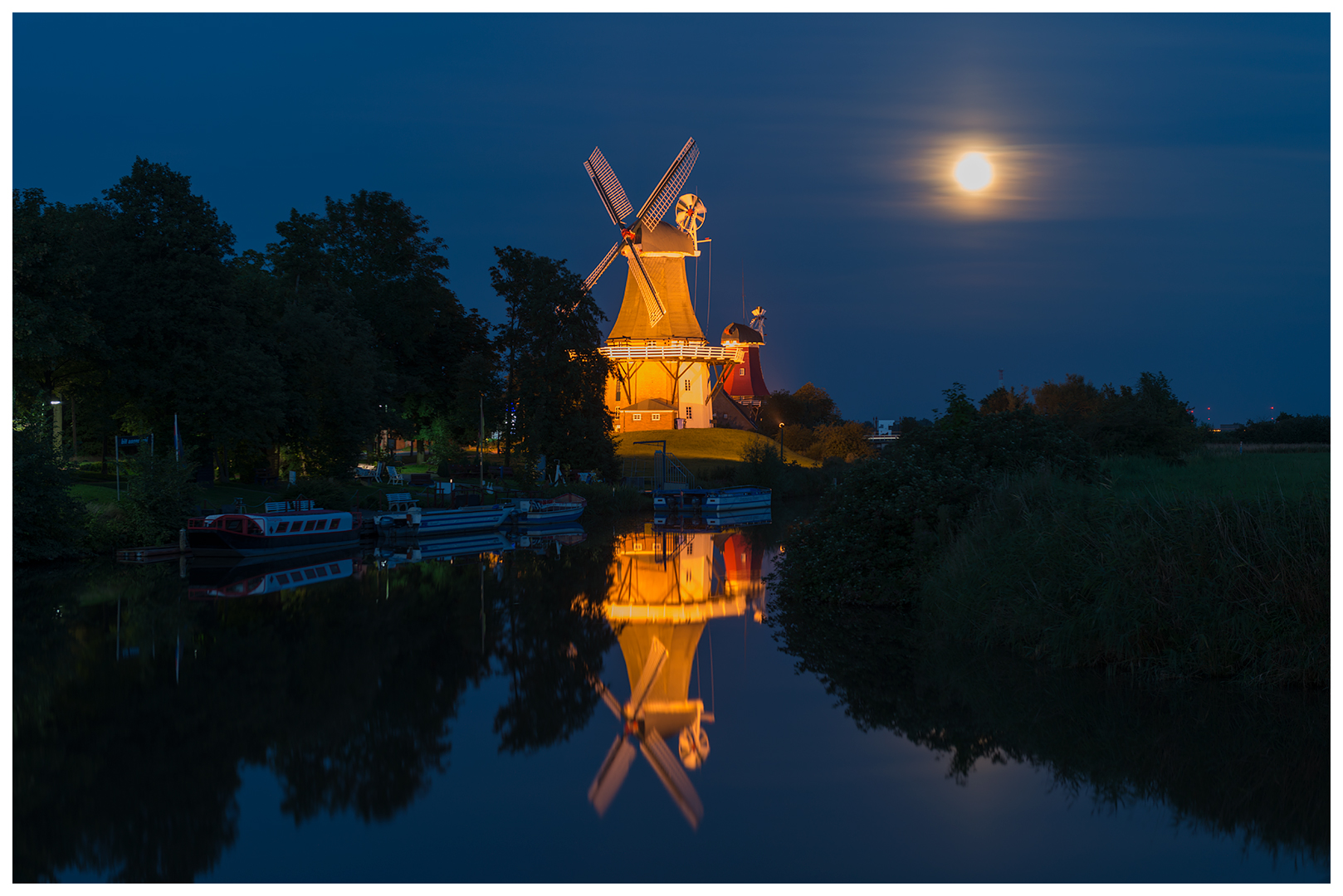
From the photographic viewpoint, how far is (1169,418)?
116 feet

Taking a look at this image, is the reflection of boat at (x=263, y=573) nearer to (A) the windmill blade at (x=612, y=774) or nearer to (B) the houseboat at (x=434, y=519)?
(B) the houseboat at (x=434, y=519)

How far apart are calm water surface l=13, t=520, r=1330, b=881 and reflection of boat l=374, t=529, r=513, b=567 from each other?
14155mm

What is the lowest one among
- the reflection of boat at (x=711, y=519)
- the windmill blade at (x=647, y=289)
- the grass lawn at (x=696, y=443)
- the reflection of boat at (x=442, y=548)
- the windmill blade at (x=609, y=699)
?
the reflection of boat at (x=711, y=519)

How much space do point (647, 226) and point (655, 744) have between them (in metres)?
69.2

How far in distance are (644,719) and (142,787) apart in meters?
5.35

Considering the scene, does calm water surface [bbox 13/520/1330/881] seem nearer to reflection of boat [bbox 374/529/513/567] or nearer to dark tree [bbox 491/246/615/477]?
reflection of boat [bbox 374/529/513/567]

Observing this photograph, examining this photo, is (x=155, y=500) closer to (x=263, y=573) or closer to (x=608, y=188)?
(x=263, y=573)

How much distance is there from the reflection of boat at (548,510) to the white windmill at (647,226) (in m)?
31.6

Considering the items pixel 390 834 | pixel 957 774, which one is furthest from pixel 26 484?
pixel 957 774

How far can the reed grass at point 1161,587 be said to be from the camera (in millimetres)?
12227

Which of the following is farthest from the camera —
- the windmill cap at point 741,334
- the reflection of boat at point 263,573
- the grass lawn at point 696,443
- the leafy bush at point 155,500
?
the windmill cap at point 741,334

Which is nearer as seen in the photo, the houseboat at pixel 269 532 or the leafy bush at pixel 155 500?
the houseboat at pixel 269 532

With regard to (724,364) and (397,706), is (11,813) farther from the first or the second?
(724,364)

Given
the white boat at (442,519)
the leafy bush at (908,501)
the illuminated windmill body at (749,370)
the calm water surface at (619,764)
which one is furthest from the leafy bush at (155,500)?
the illuminated windmill body at (749,370)
